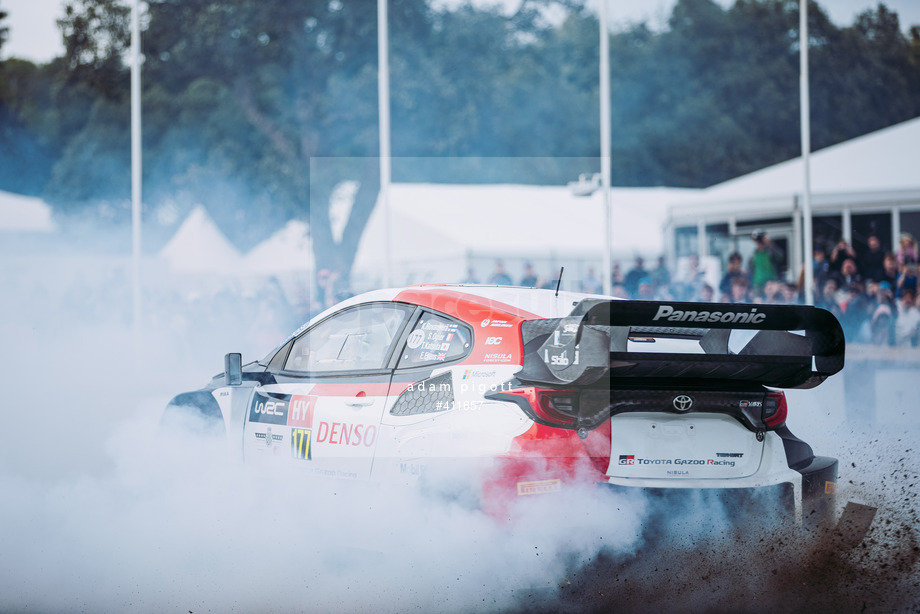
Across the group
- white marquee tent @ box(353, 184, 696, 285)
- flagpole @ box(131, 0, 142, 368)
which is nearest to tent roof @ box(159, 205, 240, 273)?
white marquee tent @ box(353, 184, 696, 285)

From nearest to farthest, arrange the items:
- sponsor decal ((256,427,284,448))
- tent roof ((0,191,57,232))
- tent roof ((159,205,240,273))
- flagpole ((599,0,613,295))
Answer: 1. sponsor decal ((256,427,284,448))
2. flagpole ((599,0,613,295))
3. tent roof ((0,191,57,232))
4. tent roof ((159,205,240,273))

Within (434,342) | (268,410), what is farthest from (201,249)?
(434,342)

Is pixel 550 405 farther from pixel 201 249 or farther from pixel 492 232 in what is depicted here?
pixel 201 249

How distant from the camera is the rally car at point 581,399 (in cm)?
434

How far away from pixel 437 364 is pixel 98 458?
4.15 meters

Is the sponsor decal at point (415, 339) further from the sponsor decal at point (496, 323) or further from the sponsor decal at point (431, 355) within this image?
the sponsor decal at point (496, 323)

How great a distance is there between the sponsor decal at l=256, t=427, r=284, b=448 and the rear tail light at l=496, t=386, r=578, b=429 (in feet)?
5.57

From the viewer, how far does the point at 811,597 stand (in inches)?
178

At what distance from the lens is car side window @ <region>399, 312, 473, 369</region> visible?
189 inches

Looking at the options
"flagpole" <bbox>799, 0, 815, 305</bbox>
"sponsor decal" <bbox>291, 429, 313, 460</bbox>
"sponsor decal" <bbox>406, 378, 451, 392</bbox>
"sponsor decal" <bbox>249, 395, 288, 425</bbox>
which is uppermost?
"flagpole" <bbox>799, 0, 815, 305</bbox>

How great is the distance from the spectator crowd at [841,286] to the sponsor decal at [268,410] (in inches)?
187

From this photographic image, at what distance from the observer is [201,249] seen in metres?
34.5

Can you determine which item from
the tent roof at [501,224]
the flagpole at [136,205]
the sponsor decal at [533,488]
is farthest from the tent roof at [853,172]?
the sponsor decal at [533,488]

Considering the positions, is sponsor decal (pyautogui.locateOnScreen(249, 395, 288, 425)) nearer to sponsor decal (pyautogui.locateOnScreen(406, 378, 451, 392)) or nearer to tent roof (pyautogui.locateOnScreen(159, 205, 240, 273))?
sponsor decal (pyautogui.locateOnScreen(406, 378, 451, 392))
